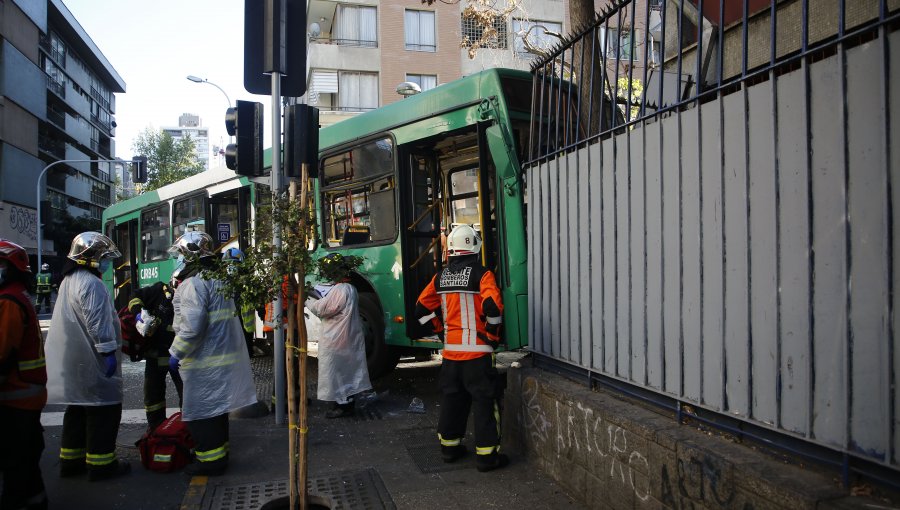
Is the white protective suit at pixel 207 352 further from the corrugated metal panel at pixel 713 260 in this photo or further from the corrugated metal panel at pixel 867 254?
the corrugated metal panel at pixel 867 254

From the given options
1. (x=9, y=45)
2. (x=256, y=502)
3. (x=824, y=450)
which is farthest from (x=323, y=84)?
(x=824, y=450)

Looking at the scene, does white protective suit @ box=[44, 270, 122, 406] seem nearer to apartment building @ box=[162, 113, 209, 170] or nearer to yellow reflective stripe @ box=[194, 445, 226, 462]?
yellow reflective stripe @ box=[194, 445, 226, 462]

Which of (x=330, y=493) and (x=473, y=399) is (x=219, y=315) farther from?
(x=473, y=399)

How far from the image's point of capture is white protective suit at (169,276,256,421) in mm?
4672

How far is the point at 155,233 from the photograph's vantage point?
503 inches

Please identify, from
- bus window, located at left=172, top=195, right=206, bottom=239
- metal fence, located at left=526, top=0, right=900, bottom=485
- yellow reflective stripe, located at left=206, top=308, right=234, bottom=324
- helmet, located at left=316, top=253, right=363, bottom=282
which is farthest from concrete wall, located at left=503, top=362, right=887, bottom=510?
bus window, located at left=172, top=195, right=206, bottom=239

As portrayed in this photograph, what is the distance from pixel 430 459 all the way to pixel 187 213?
8.29 meters

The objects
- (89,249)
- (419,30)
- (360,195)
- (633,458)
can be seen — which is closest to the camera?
(633,458)

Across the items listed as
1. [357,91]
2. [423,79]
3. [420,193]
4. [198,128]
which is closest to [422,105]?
[420,193]

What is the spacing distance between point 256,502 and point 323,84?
2255 cm

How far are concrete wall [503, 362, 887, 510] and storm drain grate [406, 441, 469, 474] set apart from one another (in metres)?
0.49

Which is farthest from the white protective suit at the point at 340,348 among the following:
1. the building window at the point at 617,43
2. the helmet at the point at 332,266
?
the building window at the point at 617,43

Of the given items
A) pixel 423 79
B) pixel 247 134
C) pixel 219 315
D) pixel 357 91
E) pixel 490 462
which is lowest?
pixel 490 462

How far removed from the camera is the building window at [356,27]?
25250 mm
